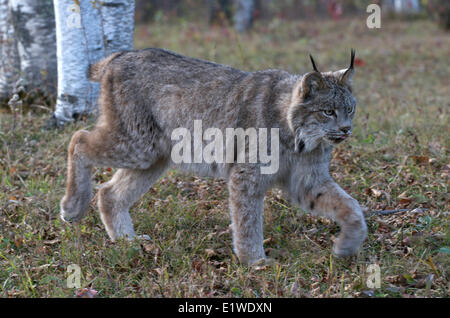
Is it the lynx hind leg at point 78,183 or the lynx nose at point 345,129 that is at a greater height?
the lynx nose at point 345,129

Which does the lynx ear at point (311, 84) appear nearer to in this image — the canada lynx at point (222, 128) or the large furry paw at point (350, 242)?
the canada lynx at point (222, 128)

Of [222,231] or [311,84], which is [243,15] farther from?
[311,84]

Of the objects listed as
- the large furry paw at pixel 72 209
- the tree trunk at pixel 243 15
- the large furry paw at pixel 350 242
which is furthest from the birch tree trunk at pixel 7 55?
the tree trunk at pixel 243 15

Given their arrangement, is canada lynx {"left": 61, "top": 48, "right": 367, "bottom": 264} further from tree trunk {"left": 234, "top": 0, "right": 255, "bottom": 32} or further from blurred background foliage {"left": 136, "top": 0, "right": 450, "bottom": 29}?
blurred background foliage {"left": 136, "top": 0, "right": 450, "bottom": 29}

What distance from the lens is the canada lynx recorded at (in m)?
3.45

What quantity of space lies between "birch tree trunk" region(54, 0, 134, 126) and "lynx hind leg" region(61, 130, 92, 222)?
4.81 ft

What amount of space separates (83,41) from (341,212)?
3.24m

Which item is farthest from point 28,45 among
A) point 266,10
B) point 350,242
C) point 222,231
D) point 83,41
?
point 266,10

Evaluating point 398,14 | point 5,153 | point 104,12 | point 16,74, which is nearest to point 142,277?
point 5,153

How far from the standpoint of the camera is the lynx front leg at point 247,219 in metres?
3.52

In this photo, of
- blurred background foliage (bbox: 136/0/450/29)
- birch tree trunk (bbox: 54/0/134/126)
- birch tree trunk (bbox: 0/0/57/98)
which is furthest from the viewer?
blurred background foliage (bbox: 136/0/450/29)

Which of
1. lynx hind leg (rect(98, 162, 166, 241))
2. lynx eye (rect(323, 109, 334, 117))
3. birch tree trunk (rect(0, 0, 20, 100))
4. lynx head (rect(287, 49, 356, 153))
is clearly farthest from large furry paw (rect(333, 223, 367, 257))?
birch tree trunk (rect(0, 0, 20, 100))

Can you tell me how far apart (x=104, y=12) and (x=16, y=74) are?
1366mm

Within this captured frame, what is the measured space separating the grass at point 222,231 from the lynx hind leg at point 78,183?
0.11 meters
